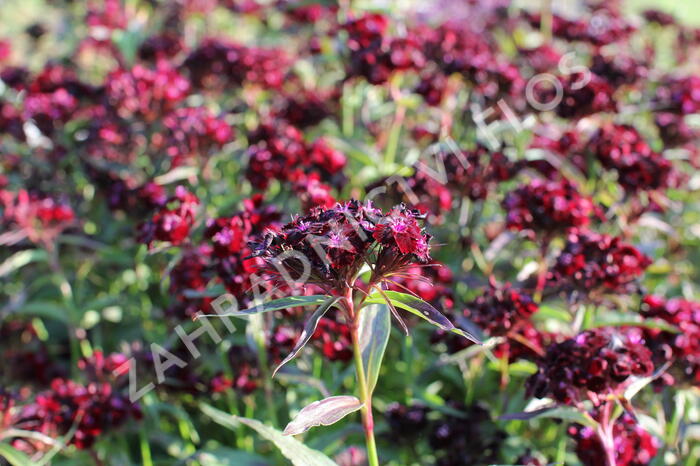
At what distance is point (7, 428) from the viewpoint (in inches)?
117

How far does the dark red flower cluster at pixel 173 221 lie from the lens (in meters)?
2.90

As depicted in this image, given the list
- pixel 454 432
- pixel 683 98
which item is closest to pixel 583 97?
pixel 683 98

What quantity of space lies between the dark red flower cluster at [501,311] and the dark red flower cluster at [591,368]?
334 mm

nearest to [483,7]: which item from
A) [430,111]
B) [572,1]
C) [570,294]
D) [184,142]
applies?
[572,1]

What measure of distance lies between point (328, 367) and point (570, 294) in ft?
3.91

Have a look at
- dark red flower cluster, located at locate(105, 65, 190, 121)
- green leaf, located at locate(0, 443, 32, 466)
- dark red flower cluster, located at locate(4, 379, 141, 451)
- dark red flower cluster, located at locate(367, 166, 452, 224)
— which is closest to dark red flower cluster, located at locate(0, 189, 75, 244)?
dark red flower cluster, located at locate(105, 65, 190, 121)

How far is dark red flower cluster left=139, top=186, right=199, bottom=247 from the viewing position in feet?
9.52

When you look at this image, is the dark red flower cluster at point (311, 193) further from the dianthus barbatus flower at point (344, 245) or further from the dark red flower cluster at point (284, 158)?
the dianthus barbatus flower at point (344, 245)

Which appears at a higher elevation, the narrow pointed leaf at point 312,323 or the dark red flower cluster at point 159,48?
the narrow pointed leaf at point 312,323

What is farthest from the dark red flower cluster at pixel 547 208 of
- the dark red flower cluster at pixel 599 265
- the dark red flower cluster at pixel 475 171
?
the dark red flower cluster at pixel 475 171

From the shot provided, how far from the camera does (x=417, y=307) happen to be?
1943mm

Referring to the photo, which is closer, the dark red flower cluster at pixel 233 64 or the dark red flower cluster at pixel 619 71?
the dark red flower cluster at pixel 619 71

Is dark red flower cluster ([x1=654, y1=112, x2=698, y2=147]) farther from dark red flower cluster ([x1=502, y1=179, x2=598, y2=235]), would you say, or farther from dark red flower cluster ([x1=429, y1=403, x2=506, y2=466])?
dark red flower cluster ([x1=429, y1=403, x2=506, y2=466])

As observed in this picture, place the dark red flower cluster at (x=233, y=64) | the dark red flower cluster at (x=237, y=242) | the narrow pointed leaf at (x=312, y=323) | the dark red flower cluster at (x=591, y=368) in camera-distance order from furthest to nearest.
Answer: the dark red flower cluster at (x=233, y=64)
the dark red flower cluster at (x=237, y=242)
the dark red flower cluster at (x=591, y=368)
the narrow pointed leaf at (x=312, y=323)
